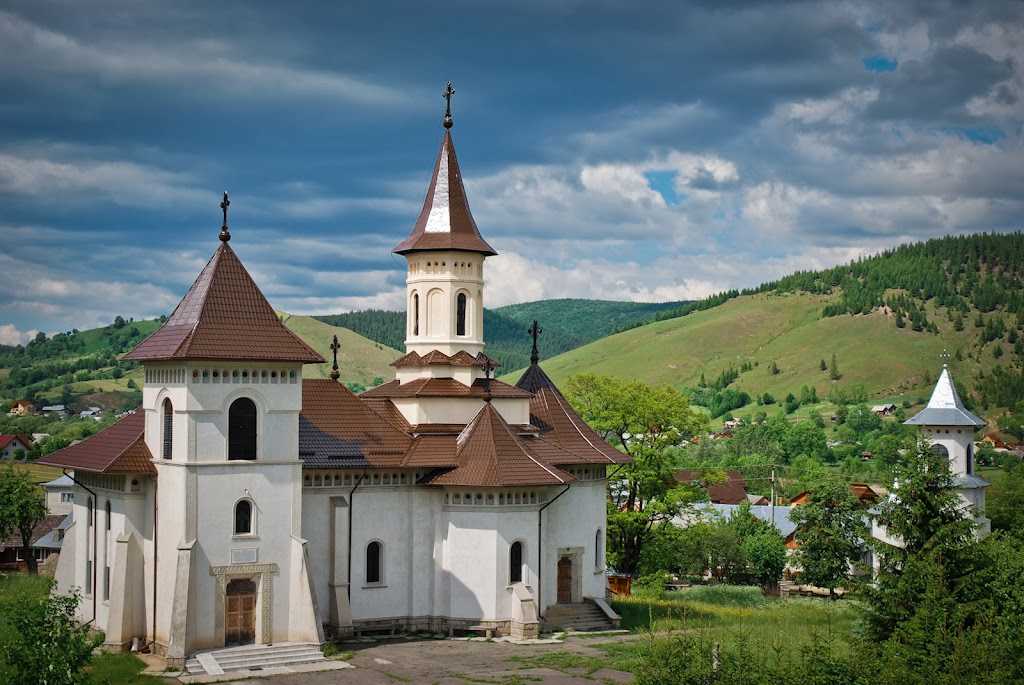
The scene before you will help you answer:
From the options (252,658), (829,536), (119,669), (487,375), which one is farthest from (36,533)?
(829,536)

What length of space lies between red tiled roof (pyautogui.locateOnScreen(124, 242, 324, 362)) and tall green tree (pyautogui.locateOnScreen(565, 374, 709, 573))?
22222 mm

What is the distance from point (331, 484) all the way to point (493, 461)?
5413mm

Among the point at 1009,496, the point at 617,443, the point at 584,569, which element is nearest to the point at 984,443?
the point at 1009,496

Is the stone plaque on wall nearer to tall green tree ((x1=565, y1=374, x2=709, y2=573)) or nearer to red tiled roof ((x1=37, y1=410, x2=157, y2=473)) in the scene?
red tiled roof ((x1=37, y1=410, x2=157, y2=473))

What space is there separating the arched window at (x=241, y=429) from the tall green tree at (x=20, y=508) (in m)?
31.9

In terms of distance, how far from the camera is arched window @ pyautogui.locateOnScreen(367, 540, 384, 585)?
134 feet

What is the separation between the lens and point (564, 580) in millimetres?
43406

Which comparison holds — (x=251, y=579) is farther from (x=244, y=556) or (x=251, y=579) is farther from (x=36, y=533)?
(x=36, y=533)

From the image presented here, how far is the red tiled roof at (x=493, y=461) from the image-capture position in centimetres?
3988

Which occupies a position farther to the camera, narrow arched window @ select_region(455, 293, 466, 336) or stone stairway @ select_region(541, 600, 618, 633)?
narrow arched window @ select_region(455, 293, 466, 336)

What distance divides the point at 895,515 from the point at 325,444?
18738 millimetres

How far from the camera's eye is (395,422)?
43.2 m

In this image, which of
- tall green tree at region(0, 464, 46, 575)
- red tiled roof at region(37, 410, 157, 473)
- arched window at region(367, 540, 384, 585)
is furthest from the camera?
tall green tree at region(0, 464, 46, 575)

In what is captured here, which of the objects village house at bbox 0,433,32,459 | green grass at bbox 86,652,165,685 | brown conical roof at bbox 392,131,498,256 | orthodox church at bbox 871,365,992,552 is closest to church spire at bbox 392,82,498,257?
brown conical roof at bbox 392,131,498,256
